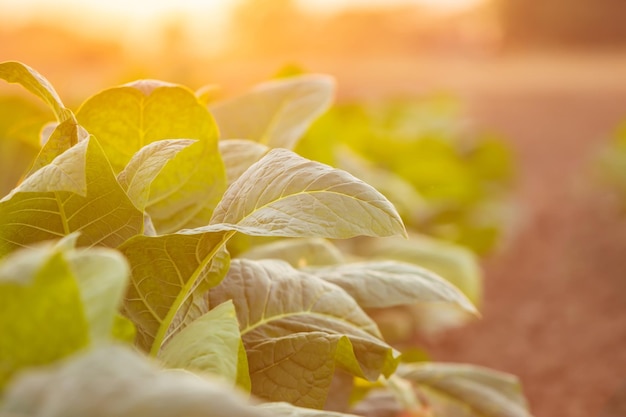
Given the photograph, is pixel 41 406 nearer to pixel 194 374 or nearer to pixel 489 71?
pixel 194 374

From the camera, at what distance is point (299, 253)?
1.63 metres

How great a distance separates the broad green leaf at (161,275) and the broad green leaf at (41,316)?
31 cm

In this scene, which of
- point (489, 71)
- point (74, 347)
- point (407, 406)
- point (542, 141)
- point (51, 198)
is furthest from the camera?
point (489, 71)

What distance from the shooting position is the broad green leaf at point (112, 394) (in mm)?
523

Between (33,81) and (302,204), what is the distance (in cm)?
40

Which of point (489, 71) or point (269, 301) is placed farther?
point (489, 71)

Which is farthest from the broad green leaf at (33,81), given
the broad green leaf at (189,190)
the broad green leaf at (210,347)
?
the broad green leaf at (210,347)

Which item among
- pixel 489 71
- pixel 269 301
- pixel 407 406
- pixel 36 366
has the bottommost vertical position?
pixel 489 71

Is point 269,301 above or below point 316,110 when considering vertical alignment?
below

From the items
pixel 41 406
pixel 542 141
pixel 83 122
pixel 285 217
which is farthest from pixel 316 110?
pixel 542 141

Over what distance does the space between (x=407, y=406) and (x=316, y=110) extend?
0.63 m

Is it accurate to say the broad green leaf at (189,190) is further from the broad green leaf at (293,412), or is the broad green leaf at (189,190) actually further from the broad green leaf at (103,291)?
the broad green leaf at (103,291)

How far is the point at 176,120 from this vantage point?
4.11ft

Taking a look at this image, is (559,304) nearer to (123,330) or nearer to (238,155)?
(238,155)
